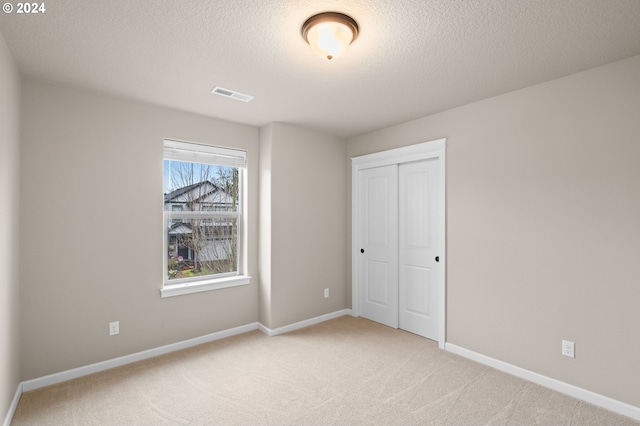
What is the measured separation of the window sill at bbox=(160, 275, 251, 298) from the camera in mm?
3333

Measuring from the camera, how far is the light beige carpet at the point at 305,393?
225 cm

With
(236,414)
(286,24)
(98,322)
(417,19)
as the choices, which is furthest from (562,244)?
(98,322)

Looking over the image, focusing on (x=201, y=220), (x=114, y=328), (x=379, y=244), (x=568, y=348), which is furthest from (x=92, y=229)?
(x=568, y=348)

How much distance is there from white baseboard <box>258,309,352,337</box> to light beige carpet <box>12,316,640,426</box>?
41 cm

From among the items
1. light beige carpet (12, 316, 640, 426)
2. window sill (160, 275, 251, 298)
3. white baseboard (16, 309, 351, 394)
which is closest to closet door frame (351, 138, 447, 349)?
light beige carpet (12, 316, 640, 426)

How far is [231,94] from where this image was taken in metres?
2.96

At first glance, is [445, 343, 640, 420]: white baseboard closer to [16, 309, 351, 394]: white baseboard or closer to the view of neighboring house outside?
[16, 309, 351, 394]: white baseboard

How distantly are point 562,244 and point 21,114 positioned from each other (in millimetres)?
4422

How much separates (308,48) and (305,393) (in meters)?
2.54

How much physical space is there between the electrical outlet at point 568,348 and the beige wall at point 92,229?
3.35 metres

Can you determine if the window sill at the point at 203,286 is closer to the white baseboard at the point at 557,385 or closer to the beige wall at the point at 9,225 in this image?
the beige wall at the point at 9,225

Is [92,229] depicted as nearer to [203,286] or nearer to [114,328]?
[114,328]

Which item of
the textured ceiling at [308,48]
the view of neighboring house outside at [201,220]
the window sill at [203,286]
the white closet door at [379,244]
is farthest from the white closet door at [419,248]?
the view of neighboring house outside at [201,220]

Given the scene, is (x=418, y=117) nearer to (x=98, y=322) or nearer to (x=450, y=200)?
(x=450, y=200)
